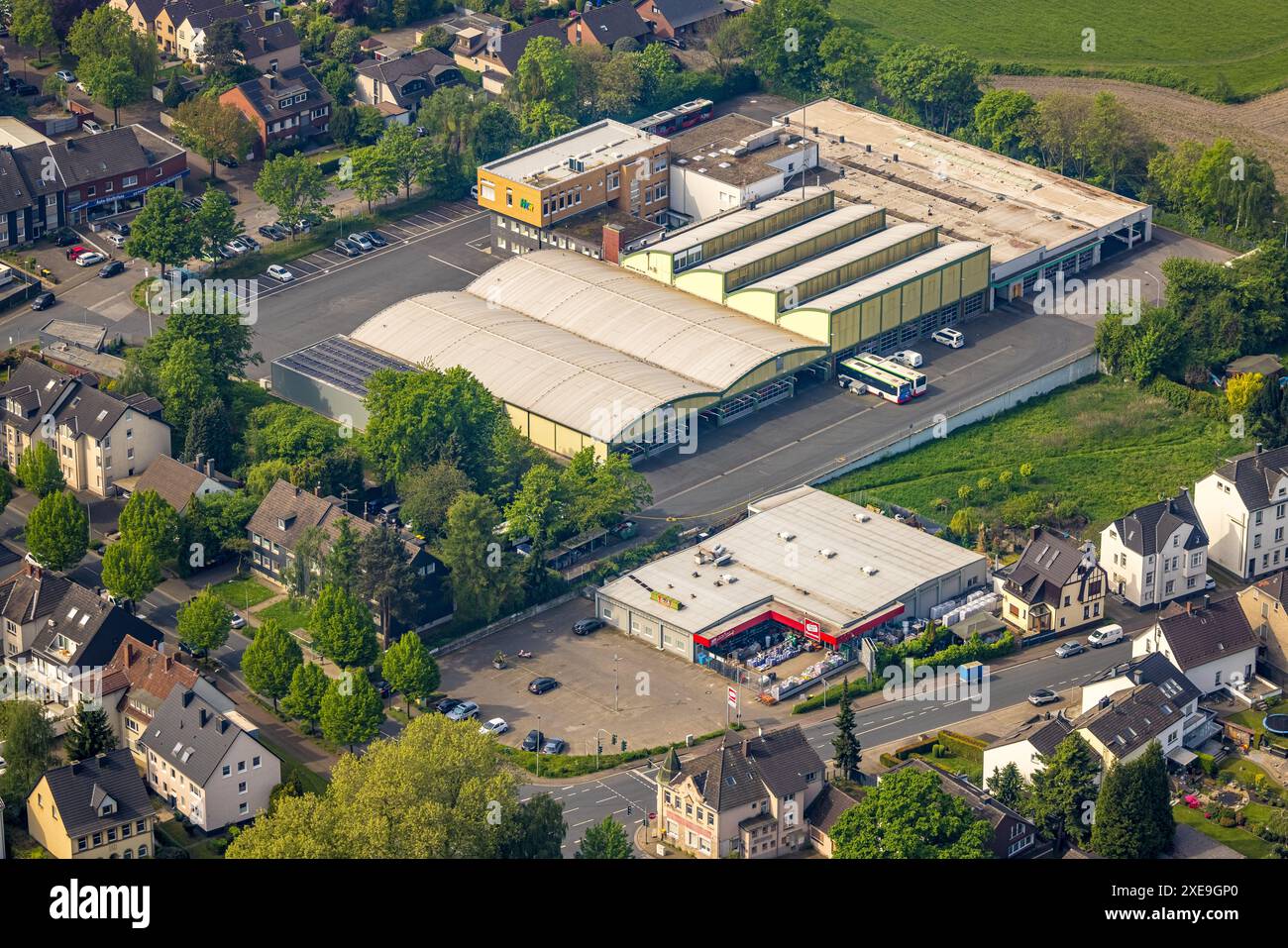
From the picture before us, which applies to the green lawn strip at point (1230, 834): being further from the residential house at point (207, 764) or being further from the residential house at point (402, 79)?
the residential house at point (402, 79)

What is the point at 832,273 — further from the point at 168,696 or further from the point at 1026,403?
the point at 168,696

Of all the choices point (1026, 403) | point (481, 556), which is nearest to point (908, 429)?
point (1026, 403)

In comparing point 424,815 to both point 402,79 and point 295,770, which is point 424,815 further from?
→ point 402,79

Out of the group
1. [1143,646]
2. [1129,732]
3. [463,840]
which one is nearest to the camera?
[463,840]

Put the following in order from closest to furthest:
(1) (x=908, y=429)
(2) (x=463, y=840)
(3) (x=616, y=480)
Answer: (2) (x=463, y=840)
(3) (x=616, y=480)
(1) (x=908, y=429)

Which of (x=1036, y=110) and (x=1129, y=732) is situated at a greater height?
(x=1036, y=110)

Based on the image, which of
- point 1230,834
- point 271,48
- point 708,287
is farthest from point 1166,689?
point 271,48
